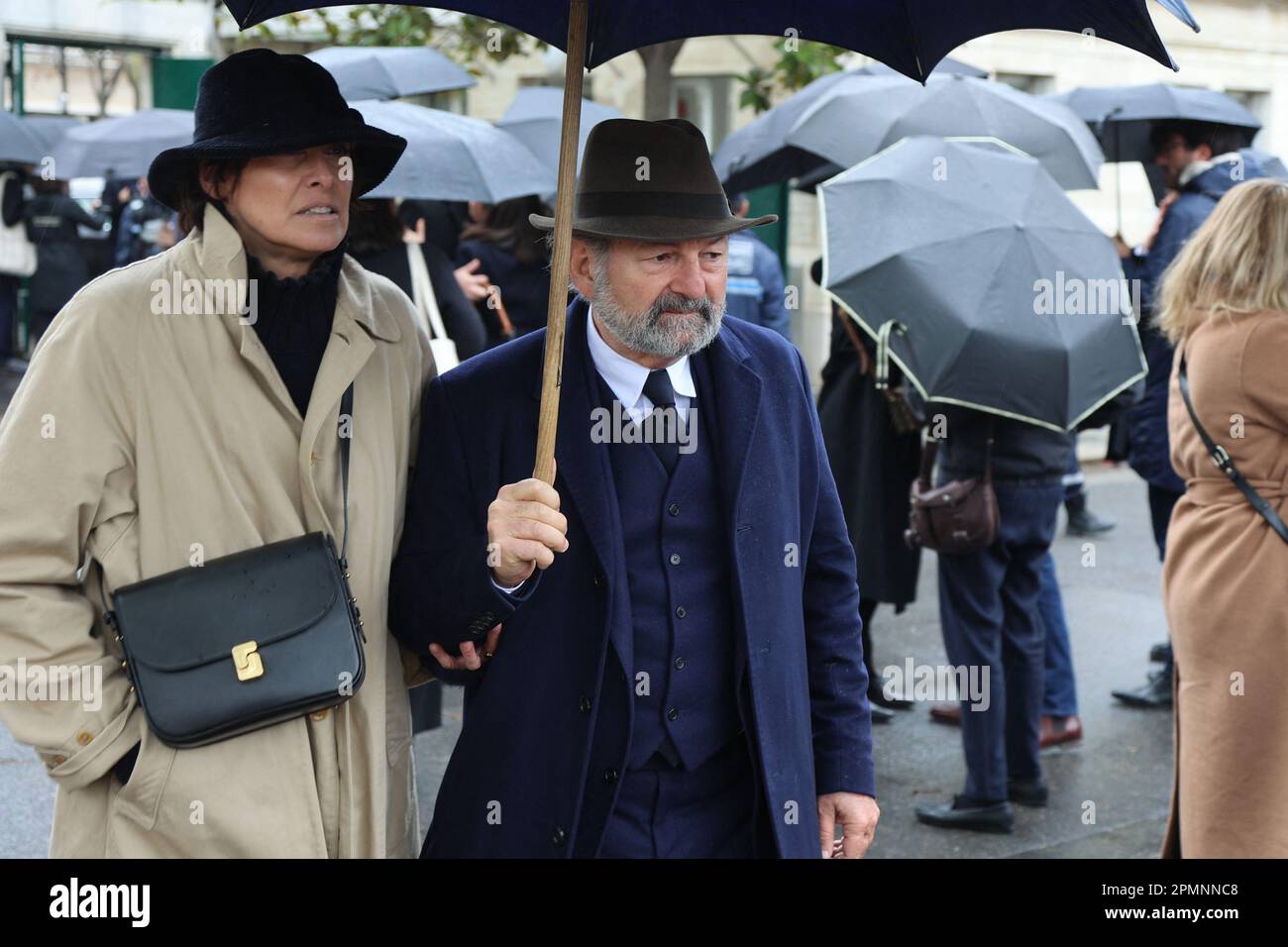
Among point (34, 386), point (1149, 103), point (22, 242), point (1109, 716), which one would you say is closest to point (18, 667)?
point (34, 386)

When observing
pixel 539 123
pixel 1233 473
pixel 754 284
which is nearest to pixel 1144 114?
pixel 754 284

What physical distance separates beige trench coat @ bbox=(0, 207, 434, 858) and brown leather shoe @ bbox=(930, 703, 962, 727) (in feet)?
15.2

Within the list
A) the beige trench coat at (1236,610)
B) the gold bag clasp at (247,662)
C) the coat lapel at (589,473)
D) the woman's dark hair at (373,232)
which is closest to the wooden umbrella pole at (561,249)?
the coat lapel at (589,473)

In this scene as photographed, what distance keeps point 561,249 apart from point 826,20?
0.93 m

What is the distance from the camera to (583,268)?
322 cm

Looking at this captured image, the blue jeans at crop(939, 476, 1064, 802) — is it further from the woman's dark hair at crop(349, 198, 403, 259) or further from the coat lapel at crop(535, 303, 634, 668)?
the coat lapel at crop(535, 303, 634, 668)

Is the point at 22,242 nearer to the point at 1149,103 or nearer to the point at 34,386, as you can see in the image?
the point at 1149,103

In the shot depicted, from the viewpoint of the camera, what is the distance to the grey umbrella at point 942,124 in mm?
7469

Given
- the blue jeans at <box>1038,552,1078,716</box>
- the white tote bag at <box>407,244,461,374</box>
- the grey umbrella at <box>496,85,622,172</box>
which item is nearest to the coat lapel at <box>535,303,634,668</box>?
the white tote bag at <box>407,244,461,374</box>

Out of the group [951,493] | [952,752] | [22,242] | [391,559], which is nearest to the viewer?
[391,559]

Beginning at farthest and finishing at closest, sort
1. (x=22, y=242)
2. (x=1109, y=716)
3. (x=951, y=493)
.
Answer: (x=22, y=242) → (x=1109, y=716) → (x=951, y=493)

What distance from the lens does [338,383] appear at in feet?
9.73

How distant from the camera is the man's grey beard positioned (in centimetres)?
304

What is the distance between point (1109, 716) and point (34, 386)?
19.0 feet
